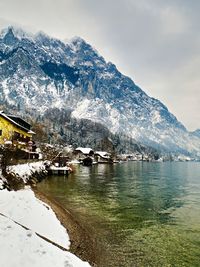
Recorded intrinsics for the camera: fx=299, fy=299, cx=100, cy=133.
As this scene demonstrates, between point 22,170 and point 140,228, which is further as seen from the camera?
point 22,170

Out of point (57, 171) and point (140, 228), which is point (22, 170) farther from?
point (57, 171)

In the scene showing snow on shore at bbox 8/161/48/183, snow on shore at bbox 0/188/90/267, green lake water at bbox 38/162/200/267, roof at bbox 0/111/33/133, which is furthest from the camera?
roof at bbox 0/111/33/133

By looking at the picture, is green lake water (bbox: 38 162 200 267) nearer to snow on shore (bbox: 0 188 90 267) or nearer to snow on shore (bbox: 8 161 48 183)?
snow on shore (bbox: 0 188 90 267)

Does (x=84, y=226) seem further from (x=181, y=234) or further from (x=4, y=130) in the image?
(x=4, y=130)

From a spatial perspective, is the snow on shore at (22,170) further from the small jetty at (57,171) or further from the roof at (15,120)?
the small jetty at (57,171)

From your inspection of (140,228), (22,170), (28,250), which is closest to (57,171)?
(22,170)

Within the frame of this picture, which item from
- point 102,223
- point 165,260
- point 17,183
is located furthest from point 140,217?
point 17,183

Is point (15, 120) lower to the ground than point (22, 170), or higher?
higher

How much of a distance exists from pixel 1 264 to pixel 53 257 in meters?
2.73

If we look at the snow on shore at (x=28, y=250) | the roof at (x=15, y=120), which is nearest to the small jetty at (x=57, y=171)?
the roof at (x=15, y=120)

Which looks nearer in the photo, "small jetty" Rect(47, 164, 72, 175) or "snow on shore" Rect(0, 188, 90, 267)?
"snow on shore" Rect(0, 188, 90, 267)

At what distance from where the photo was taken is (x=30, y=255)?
51.3ft

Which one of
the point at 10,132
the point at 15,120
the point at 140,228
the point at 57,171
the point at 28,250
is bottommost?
the point at 140,228

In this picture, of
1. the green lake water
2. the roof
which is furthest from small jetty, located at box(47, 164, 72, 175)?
the green lake water
